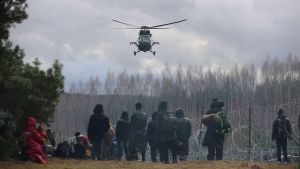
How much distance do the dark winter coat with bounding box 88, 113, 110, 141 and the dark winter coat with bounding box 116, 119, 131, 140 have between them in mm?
696

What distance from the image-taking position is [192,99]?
5531cm

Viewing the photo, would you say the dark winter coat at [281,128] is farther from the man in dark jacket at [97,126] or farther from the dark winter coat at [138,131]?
the man in dark jacket at [97,126]

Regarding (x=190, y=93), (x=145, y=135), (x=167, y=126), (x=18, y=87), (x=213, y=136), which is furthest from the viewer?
(x=190, y=93)

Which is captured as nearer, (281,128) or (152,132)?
(152,132)

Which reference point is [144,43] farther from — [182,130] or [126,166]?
[126,166]

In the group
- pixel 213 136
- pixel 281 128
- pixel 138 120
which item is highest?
pixel 138 120

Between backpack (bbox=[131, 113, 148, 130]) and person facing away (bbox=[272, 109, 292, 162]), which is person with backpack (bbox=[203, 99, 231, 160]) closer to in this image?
person facing away (bbox=[272, 109, 292, 162])

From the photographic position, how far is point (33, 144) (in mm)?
13523

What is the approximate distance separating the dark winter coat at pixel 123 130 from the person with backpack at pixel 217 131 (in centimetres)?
245

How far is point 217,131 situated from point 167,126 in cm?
144

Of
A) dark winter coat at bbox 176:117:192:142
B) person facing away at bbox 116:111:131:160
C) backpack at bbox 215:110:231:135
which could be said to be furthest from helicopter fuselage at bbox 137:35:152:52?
backpack at bbox 215:110:231:135

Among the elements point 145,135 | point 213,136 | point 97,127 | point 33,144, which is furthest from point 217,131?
point 33,144

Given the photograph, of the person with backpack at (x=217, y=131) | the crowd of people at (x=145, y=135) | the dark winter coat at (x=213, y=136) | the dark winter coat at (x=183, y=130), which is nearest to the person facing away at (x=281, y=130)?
the crowd of people at (x=145, y=135)

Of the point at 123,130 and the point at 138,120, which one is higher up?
the point at 138,120
